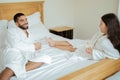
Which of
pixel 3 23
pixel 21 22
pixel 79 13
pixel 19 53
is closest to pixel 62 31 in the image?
pixel 79 13

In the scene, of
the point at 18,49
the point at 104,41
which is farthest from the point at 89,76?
the point at 18,49

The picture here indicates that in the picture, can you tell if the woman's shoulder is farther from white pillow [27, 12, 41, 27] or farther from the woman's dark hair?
white pillow [27, 12, 41, 27]

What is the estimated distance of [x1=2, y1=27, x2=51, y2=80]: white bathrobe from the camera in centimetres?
188

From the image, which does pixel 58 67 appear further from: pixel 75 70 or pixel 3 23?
pixel 3 23

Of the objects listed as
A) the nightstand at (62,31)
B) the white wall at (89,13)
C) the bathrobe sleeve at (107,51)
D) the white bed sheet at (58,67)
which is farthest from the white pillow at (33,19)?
the bathrobe sleeve at (107,51)

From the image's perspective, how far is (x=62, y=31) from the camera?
3867mm

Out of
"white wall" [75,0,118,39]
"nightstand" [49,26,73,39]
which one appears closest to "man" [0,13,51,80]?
"nightstand" [49,26,73,39]

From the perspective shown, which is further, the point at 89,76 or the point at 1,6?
the point at 1,6

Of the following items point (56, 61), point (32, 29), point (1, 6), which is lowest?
point (56, 61)

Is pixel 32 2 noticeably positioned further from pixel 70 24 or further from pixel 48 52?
pixel 48 52

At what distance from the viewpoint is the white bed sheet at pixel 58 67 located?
1795 mm

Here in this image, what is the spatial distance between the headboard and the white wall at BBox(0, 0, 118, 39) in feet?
0.94

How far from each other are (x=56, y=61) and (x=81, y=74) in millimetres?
586

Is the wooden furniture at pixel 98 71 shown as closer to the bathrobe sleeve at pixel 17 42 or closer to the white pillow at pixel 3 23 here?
the bathrobe sleeve at pixel 17 42
